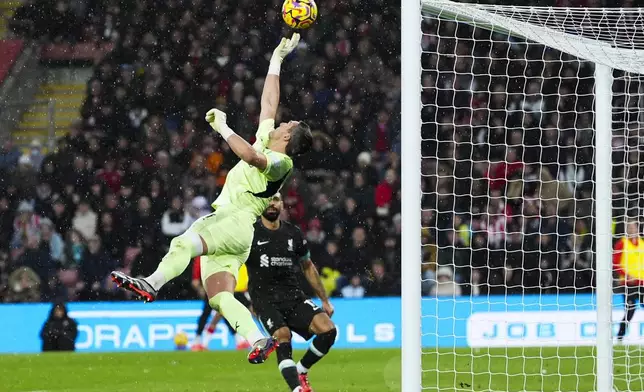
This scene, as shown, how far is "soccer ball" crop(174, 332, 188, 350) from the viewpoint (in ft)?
47.6

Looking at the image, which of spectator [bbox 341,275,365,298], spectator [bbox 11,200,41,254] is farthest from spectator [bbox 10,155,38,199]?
spectator [bbox 341,275,365,298]

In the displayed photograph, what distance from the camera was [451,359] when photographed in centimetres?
1395

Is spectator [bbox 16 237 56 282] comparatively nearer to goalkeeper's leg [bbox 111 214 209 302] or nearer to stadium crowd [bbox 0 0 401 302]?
stadium crowd [bbox 0 0 401 302]

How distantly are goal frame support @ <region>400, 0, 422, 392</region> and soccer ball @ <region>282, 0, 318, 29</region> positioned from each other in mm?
1530

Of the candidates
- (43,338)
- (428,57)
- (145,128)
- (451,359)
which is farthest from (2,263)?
(428,57)

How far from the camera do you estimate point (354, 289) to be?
1533cm

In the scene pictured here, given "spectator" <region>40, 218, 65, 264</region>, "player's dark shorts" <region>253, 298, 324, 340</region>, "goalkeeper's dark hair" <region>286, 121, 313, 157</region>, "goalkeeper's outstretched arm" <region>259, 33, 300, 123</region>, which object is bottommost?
"spectator" <region>40, 218, 65, 264</region>

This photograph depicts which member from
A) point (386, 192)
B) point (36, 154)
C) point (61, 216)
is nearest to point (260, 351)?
point (386, 192)

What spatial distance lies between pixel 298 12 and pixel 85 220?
329 inches

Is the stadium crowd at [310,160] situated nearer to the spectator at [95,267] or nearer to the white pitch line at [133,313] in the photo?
the spectator at [95,267]

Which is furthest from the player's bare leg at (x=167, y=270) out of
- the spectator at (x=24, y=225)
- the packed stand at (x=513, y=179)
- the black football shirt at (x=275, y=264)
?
the spectator at (x=24, y=225)

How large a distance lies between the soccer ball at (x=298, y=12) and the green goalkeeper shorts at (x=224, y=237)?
A: 58.8 inches

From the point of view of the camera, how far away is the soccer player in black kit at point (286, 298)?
8.92 metres

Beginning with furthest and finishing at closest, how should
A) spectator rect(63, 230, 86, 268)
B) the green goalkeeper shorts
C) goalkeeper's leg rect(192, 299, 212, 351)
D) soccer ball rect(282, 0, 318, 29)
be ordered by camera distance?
spectator rect(63, 230, 86, 268) → goalkeeper's leg rect(192, 299, 212, 351) → soccer ball rect(282, 0, 318, 29) → the green goalkeeper shorts
